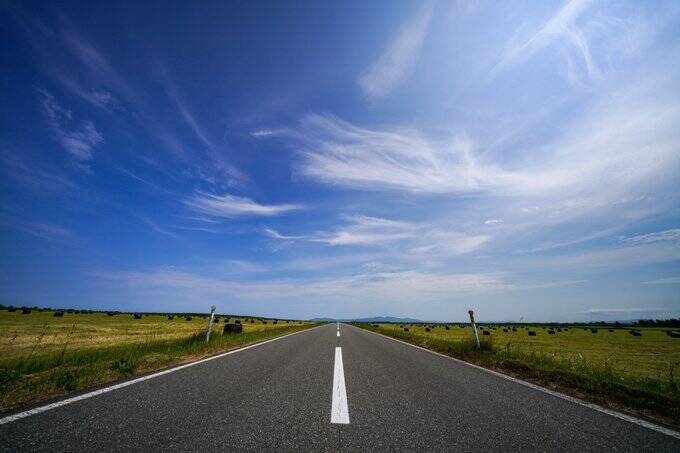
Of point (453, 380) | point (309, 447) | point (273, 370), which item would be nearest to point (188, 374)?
point (273, 370)

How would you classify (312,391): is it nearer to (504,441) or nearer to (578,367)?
(504,441)

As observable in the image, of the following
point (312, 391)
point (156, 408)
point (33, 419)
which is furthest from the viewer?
point (312, 391)

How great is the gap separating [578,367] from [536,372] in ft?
3.98

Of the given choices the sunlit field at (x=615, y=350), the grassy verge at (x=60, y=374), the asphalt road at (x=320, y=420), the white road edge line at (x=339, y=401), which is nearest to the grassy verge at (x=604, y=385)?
the sunlit field at (x=615, y=350)

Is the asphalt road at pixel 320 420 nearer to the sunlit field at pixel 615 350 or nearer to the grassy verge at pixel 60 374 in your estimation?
the grassy verge at pixel 60 374

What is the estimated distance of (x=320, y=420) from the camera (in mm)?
3471

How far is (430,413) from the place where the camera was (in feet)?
12.7

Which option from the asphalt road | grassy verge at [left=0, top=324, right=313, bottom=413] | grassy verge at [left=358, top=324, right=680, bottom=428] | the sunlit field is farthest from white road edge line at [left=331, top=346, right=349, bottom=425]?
the sunlit field

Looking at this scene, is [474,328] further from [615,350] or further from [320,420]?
[615,350]

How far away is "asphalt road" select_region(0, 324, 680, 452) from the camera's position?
9.26 ft

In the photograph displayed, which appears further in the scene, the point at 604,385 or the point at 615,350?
the point at 615,350

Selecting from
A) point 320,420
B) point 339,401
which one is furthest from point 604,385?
point 320,420

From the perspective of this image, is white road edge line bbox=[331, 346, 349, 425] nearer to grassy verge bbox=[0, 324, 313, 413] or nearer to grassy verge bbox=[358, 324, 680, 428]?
grassy verge bbox=[0, 324, 313, 413]

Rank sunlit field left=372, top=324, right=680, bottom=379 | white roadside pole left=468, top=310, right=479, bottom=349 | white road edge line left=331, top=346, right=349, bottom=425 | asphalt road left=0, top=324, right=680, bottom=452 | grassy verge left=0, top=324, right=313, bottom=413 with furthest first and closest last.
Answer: sunlit field left=372, top=324, right=680, bottom=379, white roadside pole left=468, top=310, right=479, bottom=349, grassy verge left=0, top=324, right=313, bottom=413, white road edge line left=331, top=346, right=349, bottom=425, asphalt road left=0, top=324, right=680, bottom=452
